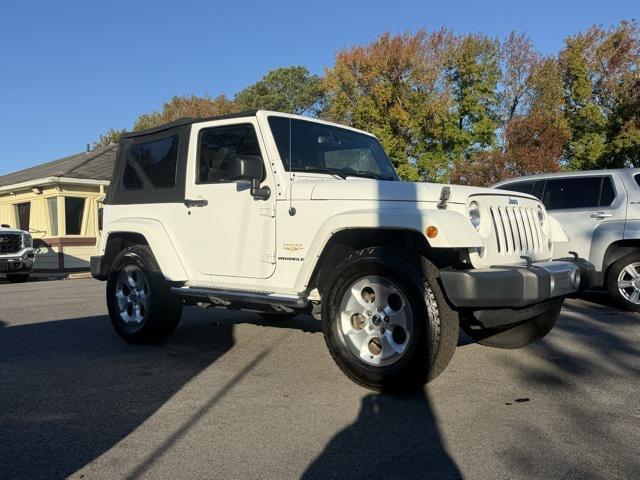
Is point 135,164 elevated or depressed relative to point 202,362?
elevated

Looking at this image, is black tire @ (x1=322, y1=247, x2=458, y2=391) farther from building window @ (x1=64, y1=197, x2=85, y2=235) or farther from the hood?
building window @ (x1=64, y1=197, x2=85, y2=235)

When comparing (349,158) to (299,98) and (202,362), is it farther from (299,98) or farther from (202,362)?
(299,98)

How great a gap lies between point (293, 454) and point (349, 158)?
10.2ft

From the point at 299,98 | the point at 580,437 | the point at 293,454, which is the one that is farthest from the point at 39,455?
the point at 299,98

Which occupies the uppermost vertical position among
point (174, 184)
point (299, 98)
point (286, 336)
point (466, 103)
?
point (299, 98)

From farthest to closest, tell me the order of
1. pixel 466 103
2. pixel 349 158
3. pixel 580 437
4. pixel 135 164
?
1. pixel 466 103
2. pixel 135 164
3. pixel 349 158
4. pixel 580 437

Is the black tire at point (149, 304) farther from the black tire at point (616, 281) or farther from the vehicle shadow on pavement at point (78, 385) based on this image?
the black tire at point (616, 281)

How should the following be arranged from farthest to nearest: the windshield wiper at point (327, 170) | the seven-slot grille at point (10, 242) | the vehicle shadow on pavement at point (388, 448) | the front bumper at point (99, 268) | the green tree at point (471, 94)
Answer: the green tree at point (471, 94) < the seven-slot grille at point (10, 242) < the front bumper at point (99, 268) < the windshield wiper at point (327, 170) < the vehicle shadow on pavement at point (388, 448)

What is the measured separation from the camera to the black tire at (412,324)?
404cm

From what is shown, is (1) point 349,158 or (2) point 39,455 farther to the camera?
(1) point 349,158

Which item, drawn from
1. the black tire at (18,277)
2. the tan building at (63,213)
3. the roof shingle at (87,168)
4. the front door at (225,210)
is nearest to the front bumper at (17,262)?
the black tire at (18,277)

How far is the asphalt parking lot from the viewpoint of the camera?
3141mm

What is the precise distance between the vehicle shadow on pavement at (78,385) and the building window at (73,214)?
1556cm

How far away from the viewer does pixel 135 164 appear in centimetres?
648
